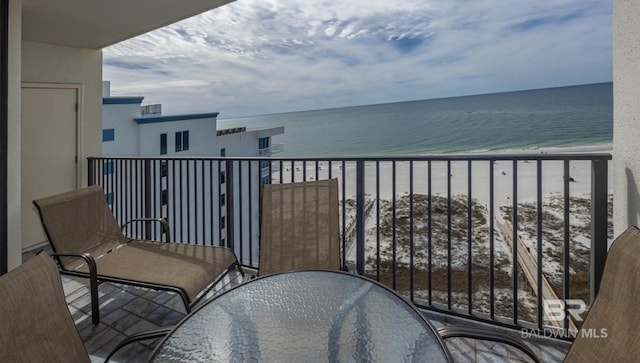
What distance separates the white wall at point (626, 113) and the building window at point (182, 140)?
41.6 ft

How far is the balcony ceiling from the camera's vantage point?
3166 mm

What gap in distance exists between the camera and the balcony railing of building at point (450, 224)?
2.25 m

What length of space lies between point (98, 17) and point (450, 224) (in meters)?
3.60

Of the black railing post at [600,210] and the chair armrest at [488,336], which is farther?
the black railing post at [600,210]

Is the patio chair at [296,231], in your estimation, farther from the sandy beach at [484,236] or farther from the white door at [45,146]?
the white door at [45,146]

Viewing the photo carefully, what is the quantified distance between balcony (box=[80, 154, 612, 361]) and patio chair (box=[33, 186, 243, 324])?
0.67m

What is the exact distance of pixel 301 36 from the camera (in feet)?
84.0

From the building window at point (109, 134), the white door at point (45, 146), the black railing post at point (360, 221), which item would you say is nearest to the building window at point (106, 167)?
the white door at point (45, 146)

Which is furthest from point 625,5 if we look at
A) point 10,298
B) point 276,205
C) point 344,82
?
point 344,82

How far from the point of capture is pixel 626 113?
1835mm

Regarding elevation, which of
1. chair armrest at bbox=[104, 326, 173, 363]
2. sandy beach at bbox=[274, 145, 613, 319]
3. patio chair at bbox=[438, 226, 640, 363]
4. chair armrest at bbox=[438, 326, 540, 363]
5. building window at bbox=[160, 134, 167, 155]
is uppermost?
building window at bbox=[160, 134, 167, 155]

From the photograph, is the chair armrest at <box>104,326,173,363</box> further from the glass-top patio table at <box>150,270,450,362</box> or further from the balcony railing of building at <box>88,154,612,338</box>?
the balcony railing of building at <box>88,154,612,338</box>

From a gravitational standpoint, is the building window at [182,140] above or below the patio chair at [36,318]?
above

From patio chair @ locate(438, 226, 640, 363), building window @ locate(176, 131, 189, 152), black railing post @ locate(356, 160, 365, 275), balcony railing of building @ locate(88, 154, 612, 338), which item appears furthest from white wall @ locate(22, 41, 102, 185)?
building window @ locate(176, 131, 189, 152)
